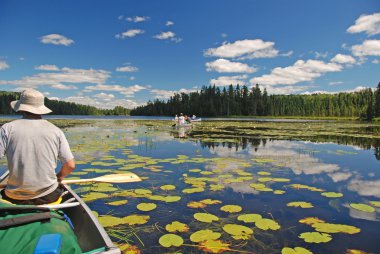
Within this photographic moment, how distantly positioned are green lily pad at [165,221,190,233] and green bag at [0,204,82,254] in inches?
82.3

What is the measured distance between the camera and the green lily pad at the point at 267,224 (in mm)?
4477

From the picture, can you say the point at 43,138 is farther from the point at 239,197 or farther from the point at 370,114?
the point at 370,114

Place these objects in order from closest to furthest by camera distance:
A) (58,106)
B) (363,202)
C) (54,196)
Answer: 1. (54,196)
2. (363,202)
3. (58,106)

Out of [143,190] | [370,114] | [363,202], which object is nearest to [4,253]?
[143,190]

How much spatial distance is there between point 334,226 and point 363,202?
6.42 feet

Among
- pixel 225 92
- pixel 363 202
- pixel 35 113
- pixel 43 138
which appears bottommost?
pixel 363 202

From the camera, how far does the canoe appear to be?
2700mm

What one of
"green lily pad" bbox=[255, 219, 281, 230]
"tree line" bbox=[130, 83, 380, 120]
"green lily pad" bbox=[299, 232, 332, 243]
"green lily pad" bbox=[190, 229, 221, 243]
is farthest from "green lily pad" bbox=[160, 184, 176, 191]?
"tree line" bbox=[130, 83, 380, 120]

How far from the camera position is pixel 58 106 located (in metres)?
162

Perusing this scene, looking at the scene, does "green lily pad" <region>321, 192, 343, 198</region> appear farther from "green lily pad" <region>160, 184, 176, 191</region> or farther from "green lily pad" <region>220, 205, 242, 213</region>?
"green lily pad" <region>160, 184, 176, 191</region>

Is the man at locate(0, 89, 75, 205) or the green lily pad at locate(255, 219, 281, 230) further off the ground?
the man at locate(0, 89, 75, 205)

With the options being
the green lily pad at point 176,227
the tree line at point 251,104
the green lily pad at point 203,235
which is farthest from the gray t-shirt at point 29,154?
the tree line at point 251,104

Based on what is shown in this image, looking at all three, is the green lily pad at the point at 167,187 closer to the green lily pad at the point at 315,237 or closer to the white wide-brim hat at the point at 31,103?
the green lily pad at the point at 315,237

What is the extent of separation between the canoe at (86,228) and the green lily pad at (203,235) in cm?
151
